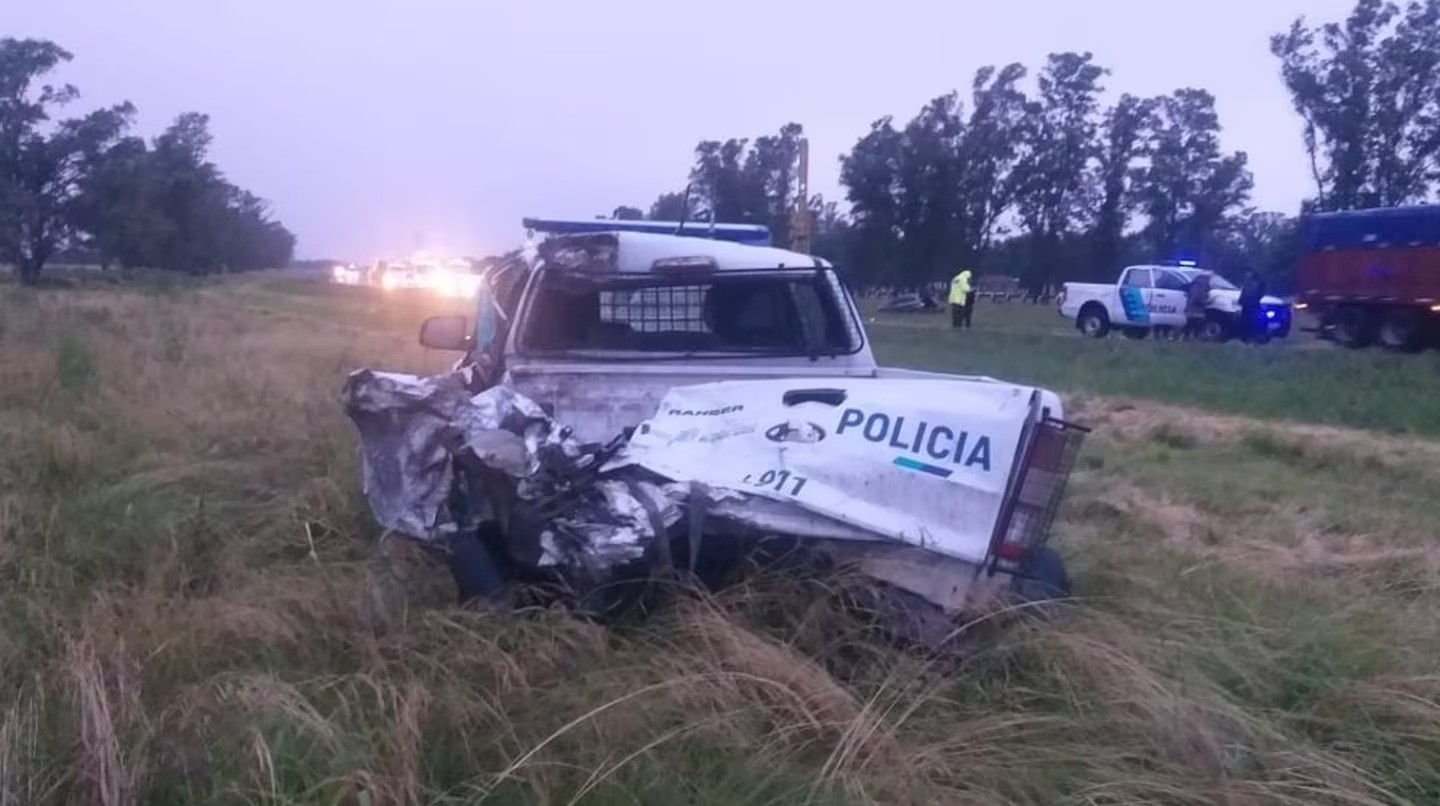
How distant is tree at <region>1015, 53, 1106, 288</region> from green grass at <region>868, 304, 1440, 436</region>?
3313 cm

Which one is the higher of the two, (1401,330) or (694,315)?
(694,315)

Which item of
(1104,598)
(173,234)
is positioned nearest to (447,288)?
(1104,598)

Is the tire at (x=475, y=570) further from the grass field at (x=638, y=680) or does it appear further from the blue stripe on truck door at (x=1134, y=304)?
the blue stripe on truck door at (x=1134, y=304)

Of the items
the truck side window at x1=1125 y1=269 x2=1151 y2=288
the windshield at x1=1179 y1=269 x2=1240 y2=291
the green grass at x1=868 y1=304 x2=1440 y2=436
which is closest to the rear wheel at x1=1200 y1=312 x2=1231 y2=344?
the windshield at x1=1179 y1=269 x2=1240 y2=291

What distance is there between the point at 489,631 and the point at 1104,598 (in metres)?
2.18

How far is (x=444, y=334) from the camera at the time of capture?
7.31 metres

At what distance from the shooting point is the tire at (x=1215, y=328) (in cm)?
2981

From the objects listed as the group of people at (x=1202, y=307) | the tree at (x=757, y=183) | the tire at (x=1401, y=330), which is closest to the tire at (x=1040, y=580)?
the tree at (x=757, y=183)

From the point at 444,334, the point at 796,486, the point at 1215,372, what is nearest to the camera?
the point at 796,486

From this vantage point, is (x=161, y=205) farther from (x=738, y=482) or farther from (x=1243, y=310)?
(x=738, y=482)

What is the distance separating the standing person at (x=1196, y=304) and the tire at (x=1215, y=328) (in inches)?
3.5

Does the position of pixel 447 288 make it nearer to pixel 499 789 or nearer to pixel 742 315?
pixel 742 315

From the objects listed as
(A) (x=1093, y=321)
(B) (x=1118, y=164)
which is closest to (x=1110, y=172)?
(B) (x=1118, y=164)

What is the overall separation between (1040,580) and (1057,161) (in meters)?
56.7
